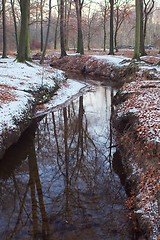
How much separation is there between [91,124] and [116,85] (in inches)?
338

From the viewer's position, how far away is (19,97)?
10.8 meters

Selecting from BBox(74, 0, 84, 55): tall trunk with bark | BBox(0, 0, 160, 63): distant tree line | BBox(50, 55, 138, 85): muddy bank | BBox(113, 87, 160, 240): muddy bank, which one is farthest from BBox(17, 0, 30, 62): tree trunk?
BBox(113, 87, 160, 240): muddy bank

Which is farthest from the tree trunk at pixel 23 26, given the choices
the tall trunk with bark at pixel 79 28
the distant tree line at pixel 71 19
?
the tall trunk with bark at pixel 79 28

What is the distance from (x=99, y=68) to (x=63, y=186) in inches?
742

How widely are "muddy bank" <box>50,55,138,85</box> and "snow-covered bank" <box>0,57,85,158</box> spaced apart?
Result: 3.59 meters

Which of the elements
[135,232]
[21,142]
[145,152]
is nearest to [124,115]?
[145,152]

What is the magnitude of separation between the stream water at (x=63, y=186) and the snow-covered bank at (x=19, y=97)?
1.79ft

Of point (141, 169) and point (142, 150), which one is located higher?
point (142, 150)

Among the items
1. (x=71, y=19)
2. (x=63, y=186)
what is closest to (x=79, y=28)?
(x=71, y=19)

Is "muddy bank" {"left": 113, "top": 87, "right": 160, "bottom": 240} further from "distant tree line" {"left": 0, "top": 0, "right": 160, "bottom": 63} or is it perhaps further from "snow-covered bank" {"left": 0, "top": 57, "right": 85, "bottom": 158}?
"distant tree line" {"left": 0, "top": 0, "right": 160, "bottom": 63}

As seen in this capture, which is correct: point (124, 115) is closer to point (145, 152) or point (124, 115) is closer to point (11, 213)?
point (145, 152)

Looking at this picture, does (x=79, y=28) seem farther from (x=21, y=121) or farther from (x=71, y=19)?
(x=21, y=121)

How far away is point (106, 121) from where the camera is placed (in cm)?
1134

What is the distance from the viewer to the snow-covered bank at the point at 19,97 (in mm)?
8312
